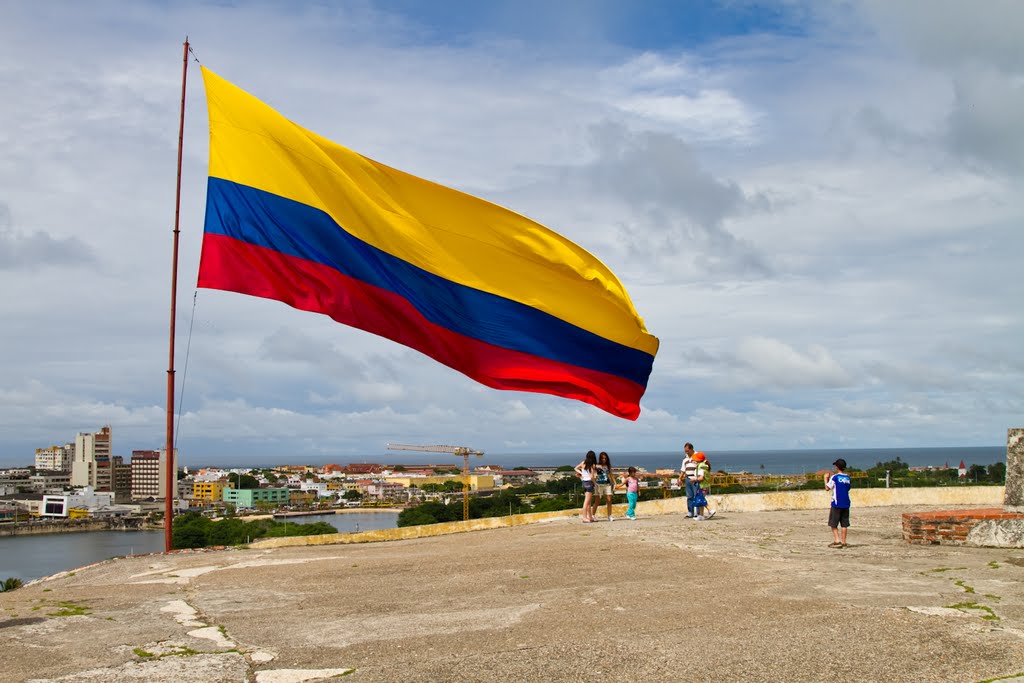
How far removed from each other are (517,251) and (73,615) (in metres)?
6.91

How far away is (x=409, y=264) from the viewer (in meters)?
11.9

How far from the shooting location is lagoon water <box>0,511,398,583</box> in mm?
89906

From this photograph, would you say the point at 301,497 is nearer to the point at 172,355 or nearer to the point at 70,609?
the point at 172,355

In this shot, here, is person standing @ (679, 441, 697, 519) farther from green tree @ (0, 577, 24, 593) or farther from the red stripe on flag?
green tree @ (0, 577, 24, 593)

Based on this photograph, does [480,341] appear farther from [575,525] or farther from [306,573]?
[575,525]

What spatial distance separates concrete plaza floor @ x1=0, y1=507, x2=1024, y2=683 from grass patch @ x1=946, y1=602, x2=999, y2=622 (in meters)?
0.04

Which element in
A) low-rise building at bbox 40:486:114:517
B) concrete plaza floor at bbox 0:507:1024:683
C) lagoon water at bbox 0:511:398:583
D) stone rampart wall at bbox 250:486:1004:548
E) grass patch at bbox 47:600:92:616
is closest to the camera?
concrete plaza floor at bbox 0:507:1024:683

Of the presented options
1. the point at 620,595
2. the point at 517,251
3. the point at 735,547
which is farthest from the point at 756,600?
the point at 517,251

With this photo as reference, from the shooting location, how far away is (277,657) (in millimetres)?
7105

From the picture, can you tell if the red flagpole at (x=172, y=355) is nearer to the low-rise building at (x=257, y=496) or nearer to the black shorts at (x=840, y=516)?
the black shorts at (x=840, y=516)

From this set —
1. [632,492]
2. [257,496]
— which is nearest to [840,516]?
[632,492]

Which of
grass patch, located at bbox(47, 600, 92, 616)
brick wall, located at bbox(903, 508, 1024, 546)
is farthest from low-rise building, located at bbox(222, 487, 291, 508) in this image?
grass patch, located at bbox(47, 600, 92, 616)

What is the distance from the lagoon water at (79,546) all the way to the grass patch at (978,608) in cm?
7845

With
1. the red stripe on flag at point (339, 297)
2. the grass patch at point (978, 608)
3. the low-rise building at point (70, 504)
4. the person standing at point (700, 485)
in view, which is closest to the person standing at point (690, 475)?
the person standing at point (700, 485)
